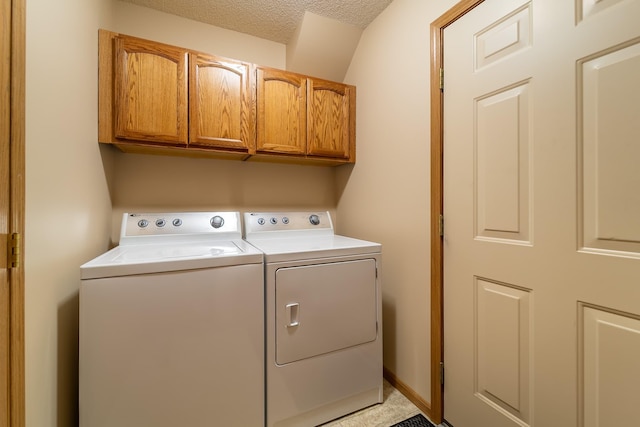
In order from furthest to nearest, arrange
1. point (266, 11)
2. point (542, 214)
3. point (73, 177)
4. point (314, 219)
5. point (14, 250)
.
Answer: point (314, 219)
point (266, 11)
point (73, 177)
point (542, 214)
point (14, 250)

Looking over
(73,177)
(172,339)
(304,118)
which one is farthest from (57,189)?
(304,118)

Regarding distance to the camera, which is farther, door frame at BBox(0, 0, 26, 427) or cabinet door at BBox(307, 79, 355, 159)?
cabinet door at BBox(307, 79, 355, 159)

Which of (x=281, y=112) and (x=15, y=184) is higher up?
(x=281, y=112)

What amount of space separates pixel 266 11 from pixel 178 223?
1.54 metres

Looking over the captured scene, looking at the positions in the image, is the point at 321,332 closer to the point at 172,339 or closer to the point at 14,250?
the point at 172,339

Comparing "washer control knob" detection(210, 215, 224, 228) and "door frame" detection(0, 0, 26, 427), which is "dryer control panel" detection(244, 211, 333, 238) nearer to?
"washer control knob" detection(210, 215, 224, 228)

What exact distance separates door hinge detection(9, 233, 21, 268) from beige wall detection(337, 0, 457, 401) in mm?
1632

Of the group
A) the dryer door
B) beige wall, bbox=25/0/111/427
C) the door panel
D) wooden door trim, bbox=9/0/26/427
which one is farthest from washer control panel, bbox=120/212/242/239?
the door panel

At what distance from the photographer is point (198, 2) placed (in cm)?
175

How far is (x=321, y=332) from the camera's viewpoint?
4.71 feet

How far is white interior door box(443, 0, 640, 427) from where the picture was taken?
826mm

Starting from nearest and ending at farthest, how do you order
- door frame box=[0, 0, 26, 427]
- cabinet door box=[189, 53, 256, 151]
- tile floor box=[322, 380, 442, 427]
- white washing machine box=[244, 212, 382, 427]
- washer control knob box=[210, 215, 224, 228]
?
door frame box=[0, 0, 26, 427], white washing machine box=[244, 212, 382, 427], tile floor box=[322, 380, 442, 427], cabinet door box=[189, 53, 256, 151], washer control knob box=[210, 215, 224, 228]

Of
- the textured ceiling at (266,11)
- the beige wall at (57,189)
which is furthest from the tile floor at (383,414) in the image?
the textured ceiling at (266,11)

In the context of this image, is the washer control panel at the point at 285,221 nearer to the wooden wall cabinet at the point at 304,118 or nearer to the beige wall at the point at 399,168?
the beige wall at the point at 399,168
